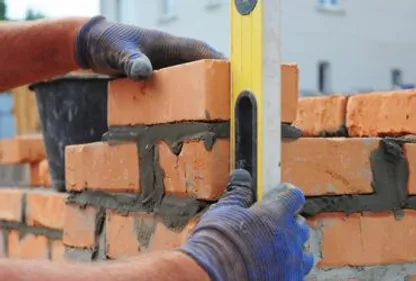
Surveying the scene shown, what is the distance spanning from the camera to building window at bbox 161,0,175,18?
15.9m

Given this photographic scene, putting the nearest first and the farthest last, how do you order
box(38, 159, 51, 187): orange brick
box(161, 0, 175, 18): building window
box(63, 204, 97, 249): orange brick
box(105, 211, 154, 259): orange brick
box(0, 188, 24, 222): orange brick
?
box(105, 211, 154, 259): orange brick
box(63, 204, 97, 249): orange brick
box(0, 188, 24, 222): orange brick
box(38, 159, 51, 187): orange brick
box(161, 0, 175, 18): building window

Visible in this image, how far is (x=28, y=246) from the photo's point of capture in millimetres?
3029

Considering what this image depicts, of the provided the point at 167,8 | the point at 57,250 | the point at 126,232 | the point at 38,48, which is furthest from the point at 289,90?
the point at 167,8

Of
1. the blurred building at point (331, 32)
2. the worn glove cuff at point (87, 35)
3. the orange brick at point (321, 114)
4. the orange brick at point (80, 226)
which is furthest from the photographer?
the blurred building at point (331, 32)

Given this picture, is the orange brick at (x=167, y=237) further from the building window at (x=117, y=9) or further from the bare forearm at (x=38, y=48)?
the building window at (x=117, y=9)

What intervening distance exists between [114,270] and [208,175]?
48 centimetres

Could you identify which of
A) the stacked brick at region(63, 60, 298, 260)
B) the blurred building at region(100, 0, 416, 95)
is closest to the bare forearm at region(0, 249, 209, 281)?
the stacked brick at region(63, 60, 298, 260)

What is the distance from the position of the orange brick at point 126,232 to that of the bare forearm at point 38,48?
19.2 inches

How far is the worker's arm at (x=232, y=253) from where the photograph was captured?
3.91ft

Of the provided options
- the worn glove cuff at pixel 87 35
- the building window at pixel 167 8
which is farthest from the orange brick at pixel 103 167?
the building window at pixel 167 8

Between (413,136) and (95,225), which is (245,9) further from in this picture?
(95,225)

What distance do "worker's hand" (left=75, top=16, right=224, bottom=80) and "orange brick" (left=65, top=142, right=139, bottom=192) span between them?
21cm

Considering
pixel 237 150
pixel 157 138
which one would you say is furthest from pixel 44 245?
pixel 237 150

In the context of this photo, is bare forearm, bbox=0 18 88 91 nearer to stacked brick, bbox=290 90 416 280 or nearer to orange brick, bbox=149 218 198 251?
orange brick, bbox=149 218 198 251
